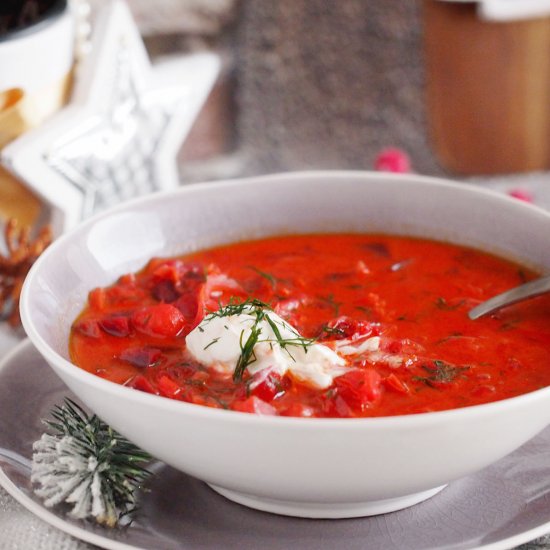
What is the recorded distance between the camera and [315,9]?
3893 mm

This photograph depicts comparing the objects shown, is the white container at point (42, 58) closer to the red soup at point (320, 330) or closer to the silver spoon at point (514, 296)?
the red soup at point (320, 330)

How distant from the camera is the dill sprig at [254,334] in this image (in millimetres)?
1702

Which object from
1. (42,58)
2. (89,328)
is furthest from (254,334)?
(42,58)

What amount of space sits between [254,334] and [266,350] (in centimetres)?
4

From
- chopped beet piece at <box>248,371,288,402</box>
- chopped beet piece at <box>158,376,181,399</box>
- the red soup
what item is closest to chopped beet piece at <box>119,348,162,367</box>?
the red soup

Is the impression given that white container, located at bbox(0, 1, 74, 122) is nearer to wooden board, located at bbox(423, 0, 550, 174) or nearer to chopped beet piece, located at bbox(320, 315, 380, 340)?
chopped beet piece, located at bbox(320, 315, 380, 340)

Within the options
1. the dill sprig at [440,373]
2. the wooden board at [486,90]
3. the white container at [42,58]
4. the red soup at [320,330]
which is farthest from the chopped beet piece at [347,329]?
the wooden board at [486,90]

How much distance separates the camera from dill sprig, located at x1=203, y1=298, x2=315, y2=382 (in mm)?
1702

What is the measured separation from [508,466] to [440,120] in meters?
2.34

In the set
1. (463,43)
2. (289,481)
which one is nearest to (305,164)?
(463,43)

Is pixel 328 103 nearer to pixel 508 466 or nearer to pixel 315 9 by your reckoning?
pixel 315 9

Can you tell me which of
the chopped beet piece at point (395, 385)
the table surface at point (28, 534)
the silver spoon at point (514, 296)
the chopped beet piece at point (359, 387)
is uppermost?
the chopped beet piece at point (359, 387)

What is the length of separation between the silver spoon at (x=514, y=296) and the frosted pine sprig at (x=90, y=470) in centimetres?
71

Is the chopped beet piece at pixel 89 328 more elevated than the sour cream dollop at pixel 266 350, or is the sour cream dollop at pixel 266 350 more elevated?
the sour cream dollop at pixel 266 350
